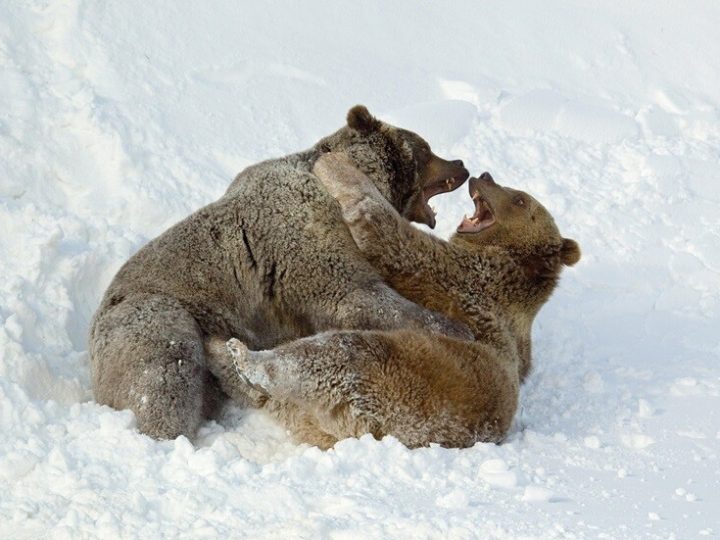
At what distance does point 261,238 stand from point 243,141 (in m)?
3.84

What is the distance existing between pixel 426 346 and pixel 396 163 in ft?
7.80

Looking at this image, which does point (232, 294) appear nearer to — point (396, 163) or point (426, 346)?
point (426, 346)

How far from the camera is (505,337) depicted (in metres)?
8.97

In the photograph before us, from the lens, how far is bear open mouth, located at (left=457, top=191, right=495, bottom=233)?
379 inches

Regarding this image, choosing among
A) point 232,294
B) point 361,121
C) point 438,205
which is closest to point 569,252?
point 361,121

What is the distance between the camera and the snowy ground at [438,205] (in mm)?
6730

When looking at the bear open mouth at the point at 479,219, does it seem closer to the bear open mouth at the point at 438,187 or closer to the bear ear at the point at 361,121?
the bear open mouth at the point at 438,187

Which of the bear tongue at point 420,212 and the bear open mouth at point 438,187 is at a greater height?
the bear open mouth at point 438,187

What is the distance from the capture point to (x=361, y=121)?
986 centimetres

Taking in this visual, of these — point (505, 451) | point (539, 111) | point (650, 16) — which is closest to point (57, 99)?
point (539, 111)

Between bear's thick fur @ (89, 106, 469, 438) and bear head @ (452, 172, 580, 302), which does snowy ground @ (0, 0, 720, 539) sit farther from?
bear head @ (452, 172, 580, 302)

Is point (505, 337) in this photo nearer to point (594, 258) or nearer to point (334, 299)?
point (334, 299)

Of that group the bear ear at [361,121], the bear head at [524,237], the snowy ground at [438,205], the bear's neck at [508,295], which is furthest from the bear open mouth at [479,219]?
the snowy ground at [438,205]

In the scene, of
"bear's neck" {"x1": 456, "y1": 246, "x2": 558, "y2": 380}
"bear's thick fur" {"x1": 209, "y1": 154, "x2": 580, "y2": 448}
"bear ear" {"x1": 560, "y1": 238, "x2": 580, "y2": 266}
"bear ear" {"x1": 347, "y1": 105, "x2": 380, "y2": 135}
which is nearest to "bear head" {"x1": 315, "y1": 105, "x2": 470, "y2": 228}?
"bear ear" {"x1": 347, "y1": 105, "x2": 380, "y2": 135}
